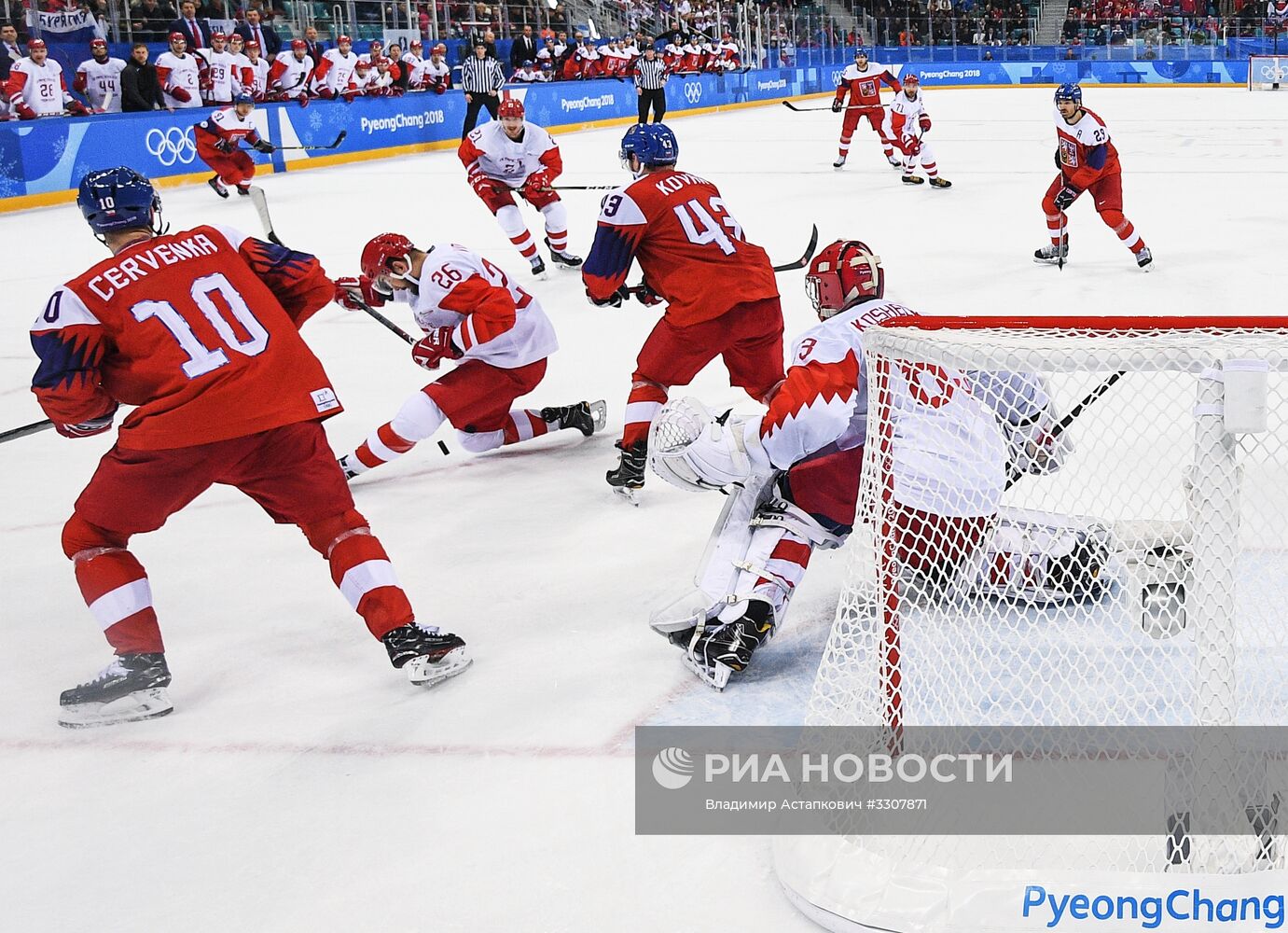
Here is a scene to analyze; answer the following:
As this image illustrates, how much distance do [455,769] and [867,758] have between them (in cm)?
78

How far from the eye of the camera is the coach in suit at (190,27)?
13633mm

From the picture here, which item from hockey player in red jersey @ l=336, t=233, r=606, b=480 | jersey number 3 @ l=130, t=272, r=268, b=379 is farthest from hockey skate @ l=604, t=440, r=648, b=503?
jersey number 3 @ l=130, t=272, r=268, b=379

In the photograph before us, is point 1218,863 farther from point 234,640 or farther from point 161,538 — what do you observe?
point 161,538

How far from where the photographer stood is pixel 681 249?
4070 mm

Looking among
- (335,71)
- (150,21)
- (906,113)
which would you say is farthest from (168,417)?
(335,71)

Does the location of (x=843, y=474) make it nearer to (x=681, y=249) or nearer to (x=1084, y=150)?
(x=681, y=249)

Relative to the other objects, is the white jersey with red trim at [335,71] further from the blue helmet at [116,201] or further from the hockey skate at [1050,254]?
the blue helmet at [116,201]

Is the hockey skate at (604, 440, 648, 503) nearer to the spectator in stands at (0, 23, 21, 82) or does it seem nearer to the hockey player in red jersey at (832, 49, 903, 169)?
the hockey player in red jersey at (832, 49, 903, 169)

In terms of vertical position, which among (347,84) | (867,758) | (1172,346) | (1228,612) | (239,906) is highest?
(347,84)

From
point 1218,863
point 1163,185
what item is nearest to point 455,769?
point 1218,863

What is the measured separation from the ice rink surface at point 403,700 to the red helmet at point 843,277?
73 centimetres

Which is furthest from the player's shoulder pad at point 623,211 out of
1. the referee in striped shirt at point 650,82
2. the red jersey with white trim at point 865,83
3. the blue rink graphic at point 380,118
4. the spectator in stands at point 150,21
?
the referee in striped shirt at point 650,82

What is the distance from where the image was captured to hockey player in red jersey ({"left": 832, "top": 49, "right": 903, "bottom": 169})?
11883 mm

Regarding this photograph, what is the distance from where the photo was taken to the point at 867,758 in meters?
2.08
